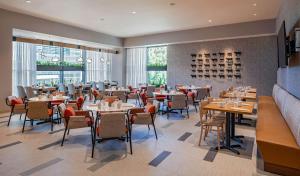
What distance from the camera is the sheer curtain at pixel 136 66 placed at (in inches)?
497

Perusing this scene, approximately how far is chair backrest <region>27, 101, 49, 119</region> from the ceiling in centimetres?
328

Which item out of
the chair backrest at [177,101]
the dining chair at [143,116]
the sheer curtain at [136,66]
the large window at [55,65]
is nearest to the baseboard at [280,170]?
the dining chair at [143,116]

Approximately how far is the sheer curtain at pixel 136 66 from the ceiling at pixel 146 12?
2951 mm

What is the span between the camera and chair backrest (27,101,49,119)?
490cm

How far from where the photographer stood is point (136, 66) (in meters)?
12.9

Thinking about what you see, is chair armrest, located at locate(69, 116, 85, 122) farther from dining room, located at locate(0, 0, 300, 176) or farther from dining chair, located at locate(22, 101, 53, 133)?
dining chair, located at locate(22, 101, 53, 133)

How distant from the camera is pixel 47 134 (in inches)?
189

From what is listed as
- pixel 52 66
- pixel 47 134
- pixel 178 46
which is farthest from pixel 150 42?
pixel 47 134

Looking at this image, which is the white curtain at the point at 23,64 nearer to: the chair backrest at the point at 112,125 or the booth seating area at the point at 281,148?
the chair backrest at the point at 112,125

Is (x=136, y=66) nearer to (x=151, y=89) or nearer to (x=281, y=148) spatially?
(x=151, y=89)

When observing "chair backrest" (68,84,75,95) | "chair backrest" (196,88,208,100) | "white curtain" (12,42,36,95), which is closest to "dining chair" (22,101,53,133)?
"chair backrest" (68,84,75,95)

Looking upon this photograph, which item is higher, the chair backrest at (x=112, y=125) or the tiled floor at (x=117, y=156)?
the chair backrest at (x=112, y=125)

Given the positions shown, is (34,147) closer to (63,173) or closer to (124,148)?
(63,173)

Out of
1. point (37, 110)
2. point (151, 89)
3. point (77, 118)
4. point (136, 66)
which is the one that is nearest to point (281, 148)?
point (77, 118)
